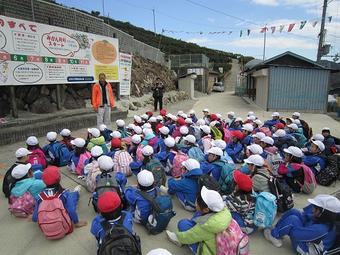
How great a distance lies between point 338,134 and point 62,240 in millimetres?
9908

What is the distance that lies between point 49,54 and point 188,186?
739cm

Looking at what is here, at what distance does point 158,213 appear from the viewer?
3410 mm

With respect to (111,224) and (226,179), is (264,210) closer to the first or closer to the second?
(226,179)

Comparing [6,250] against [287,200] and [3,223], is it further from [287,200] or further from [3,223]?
[287,200]

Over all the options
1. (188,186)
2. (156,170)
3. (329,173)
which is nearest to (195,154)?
(156,170)

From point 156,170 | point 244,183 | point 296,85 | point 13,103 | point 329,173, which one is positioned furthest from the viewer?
point 296,85

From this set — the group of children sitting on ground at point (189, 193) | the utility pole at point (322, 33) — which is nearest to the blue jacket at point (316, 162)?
the group of children sitting on ground at point (189, 193)

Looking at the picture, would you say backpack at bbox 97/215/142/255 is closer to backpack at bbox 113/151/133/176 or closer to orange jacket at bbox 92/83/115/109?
backpack at bbox 113/151/133/176

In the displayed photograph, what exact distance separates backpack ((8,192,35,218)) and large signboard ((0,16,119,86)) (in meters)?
5.12

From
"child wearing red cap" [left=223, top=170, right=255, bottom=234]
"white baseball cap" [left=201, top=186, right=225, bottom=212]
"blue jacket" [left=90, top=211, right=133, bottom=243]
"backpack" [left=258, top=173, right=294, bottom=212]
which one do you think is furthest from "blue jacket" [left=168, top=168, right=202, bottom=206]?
"blue jacket" [left=90, top=211, right=133, bottom=243]

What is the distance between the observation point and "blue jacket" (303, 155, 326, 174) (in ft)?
16.5

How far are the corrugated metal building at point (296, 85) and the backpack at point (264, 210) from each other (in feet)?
43.6

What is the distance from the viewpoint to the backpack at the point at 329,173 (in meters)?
5.01

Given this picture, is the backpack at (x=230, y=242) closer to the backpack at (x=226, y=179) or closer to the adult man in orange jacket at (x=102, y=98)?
the backpack at (x=226, y=179)
